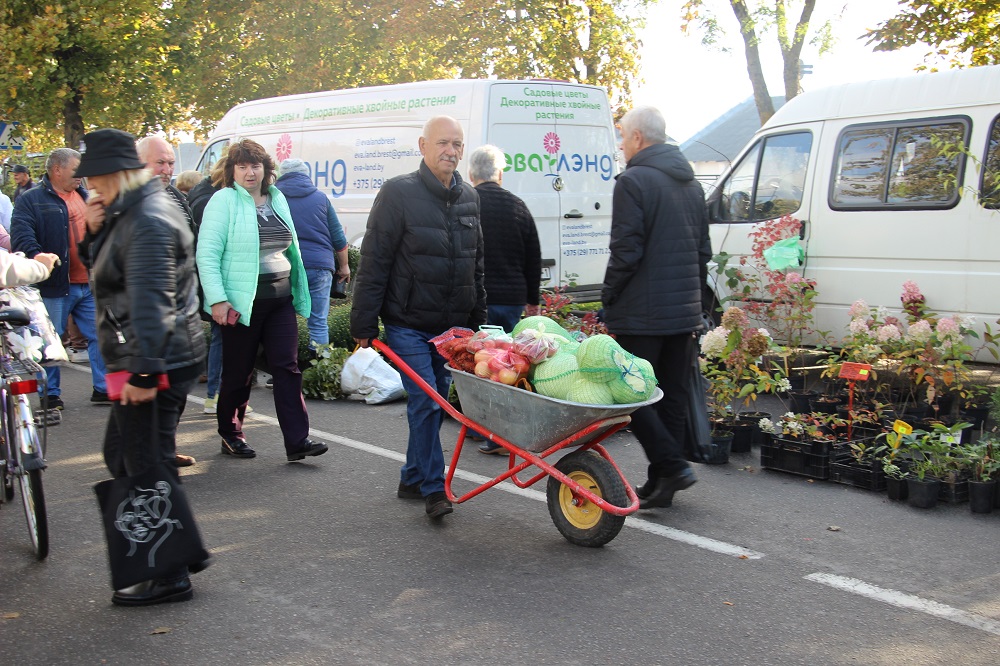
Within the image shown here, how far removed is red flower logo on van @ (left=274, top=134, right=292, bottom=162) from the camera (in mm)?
13172

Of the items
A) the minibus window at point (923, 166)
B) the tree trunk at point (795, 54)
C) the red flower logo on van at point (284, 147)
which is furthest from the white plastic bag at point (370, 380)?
the tree trunk at point (795, 54)

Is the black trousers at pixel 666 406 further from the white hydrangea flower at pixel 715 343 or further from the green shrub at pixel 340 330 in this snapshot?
the green shrub at pixel 340 330

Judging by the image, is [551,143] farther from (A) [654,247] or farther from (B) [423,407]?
(B) [423,407]

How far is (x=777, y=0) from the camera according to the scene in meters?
16.7

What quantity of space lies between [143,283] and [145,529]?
996 millimetres

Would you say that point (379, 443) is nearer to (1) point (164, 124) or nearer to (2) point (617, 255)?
(2) point (617, 255)

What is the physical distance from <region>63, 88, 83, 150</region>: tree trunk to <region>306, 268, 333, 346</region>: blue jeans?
12.3 meters

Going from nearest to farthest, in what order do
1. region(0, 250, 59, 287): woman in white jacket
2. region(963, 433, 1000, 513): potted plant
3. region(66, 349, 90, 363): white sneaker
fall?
region(0, 250, 59, 287): woman in white jacket
region(963, 433, 1000, 513): potted plant
region(66, 349, 90, 363): white sneaker

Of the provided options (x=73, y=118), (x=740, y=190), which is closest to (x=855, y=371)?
(x=740, y=190)

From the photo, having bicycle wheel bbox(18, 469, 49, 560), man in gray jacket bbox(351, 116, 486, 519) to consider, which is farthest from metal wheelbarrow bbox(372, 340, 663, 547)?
bicycle wheel bbox(18, 469, 49, 560)

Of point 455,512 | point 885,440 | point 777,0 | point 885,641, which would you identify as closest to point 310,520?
point 455,512

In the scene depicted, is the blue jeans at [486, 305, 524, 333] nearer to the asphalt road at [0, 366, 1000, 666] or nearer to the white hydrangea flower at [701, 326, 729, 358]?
the asphalt road at [0, 366, 1000, 666]

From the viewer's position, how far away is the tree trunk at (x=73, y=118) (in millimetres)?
20094

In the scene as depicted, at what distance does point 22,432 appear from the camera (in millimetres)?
4898
